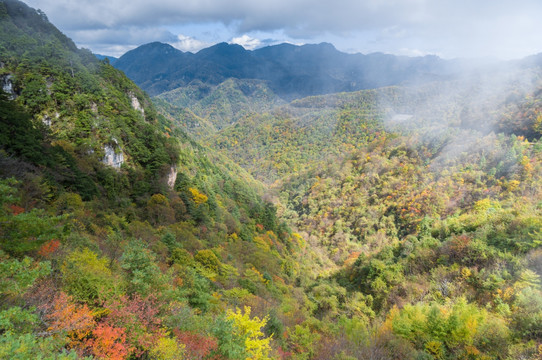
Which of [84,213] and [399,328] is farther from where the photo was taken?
[84,213]

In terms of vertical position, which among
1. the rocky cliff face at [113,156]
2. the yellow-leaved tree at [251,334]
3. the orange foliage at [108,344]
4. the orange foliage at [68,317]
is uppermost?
the rocky cliff face at [113,156]

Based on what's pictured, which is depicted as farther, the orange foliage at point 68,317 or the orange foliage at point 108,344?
the orange foliage at point 108,344

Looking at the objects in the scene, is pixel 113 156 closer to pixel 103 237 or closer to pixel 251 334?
pixel 103 237

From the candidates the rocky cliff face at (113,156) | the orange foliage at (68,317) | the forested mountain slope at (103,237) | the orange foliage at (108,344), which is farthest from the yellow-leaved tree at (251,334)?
the rocky cliff face at (113,156)

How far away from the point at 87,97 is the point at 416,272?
54.0 meters

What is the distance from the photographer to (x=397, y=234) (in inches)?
3521

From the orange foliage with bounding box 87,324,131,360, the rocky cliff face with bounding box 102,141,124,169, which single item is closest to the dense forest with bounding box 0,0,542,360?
the orange foliage with bounding box 87,324,131,360

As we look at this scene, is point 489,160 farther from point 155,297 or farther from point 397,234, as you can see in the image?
point 155,297

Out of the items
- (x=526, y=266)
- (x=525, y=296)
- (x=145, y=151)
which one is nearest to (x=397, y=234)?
(x=526, y=266)

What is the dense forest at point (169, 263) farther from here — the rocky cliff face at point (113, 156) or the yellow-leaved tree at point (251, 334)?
the rocky cliff face at point (113, 156)

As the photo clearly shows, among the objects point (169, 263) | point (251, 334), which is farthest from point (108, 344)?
point (169, 263)

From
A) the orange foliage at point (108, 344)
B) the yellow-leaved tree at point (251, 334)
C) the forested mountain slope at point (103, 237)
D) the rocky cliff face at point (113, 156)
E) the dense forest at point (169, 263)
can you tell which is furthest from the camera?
the rocky cliff face at point (113, 156)

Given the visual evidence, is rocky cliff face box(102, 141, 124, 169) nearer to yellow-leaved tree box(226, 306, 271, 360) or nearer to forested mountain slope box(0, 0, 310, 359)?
forested mountain slope box(0, 0, 310, 359)

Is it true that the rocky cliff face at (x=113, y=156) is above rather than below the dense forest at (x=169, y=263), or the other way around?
above
